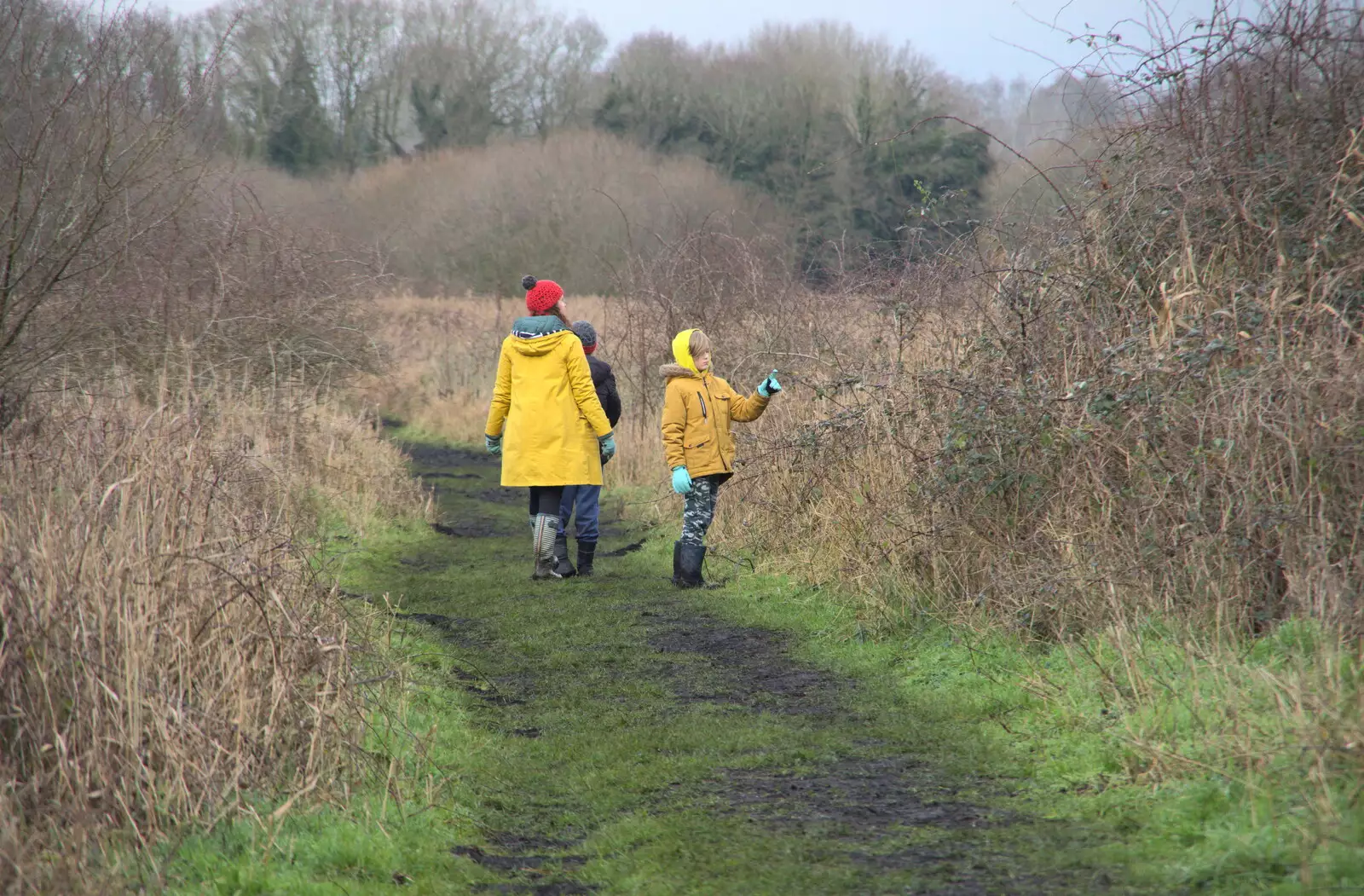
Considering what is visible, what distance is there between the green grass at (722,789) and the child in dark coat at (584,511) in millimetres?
1903

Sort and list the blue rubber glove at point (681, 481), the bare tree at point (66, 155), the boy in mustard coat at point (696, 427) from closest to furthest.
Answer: the bare tree at point (66, 155) → the blue rubber glove at point (681, 481) → the boy in mustard coat at point (696, 427)

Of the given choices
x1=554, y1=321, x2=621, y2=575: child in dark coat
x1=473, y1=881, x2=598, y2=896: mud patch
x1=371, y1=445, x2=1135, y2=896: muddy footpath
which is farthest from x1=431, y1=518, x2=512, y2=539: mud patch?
x1=473, y1=881, x2=598, y2=896: mud patch

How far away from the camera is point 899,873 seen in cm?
387

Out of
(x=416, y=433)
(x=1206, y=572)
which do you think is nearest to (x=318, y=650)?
(x=1206, y=572)

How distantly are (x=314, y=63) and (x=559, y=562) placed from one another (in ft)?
136

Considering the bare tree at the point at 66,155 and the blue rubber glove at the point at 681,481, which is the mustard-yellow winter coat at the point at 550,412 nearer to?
the blue rubber glove at the point at 681,481

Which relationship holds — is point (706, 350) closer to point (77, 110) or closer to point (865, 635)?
point (865, 635)

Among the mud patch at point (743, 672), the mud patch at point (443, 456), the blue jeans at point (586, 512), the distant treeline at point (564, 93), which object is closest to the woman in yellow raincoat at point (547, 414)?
the blue jeans at point (586, 512)

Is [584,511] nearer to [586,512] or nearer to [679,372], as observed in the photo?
[586,512]

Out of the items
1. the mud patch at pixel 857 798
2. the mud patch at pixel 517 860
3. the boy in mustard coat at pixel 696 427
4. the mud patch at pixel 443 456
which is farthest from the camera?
the mud patch at pixel 443 456

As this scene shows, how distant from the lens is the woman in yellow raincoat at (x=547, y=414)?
9.00 meters

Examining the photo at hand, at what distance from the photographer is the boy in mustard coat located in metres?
8.79

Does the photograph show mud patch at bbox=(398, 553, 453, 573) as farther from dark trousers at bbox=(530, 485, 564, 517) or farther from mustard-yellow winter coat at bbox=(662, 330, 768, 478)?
mustard-yellow winter coat at bbox=(662, 330, 768, 478)

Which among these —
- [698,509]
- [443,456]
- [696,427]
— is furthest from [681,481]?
[443,456]
